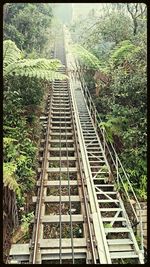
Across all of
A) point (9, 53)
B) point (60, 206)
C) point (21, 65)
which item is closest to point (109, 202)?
point (60, 206)

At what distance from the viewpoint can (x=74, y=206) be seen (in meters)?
9.12

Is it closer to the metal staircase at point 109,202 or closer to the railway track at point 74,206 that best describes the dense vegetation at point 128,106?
the metal staircase at point 109,202

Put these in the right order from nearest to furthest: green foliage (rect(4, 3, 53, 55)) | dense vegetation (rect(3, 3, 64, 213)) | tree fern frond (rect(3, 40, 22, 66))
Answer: dense vegetation (rect(3, 3, 64, 213)) → tree fern frond (rect(3, 40, 22, 66)) → green foliage (rect(4, 3, 53, 55))

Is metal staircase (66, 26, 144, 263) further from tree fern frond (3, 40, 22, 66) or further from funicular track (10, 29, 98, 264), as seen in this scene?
tree fern frond (3, 40, 22, 66)

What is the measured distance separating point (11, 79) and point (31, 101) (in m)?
1.28

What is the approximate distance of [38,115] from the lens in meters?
13.1

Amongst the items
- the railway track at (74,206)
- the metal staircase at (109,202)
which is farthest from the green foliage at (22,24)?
the metal staircase at (109,202)

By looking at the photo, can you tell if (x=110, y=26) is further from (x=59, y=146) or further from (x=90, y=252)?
(x=90, y=252)

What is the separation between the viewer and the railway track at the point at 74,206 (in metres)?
7.42

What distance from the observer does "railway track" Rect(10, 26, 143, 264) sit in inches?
292

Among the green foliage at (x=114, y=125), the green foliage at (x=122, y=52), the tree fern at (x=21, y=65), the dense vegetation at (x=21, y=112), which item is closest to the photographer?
the dense vegetation at (x=21, y=112)

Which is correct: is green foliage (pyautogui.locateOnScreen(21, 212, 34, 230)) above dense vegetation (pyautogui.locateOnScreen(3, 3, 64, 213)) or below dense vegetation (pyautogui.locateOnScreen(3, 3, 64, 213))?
below

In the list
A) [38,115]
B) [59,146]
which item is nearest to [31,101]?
[38,115]

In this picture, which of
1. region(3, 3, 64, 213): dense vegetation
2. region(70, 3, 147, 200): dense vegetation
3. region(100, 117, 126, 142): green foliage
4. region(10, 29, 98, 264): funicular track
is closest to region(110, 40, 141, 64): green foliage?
region(70, 3, 147, 200): dense vegetation
